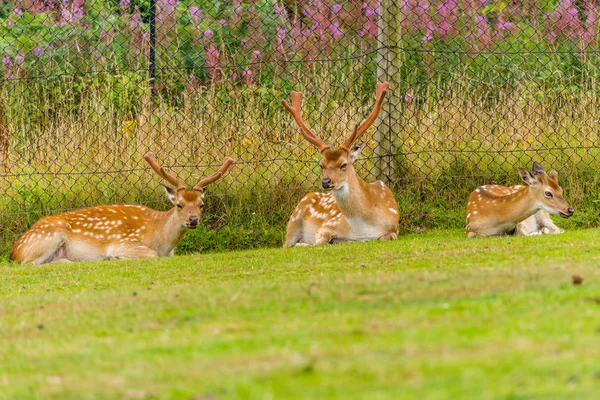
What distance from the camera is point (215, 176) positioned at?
9766mm

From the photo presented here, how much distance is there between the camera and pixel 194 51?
39.9 ft

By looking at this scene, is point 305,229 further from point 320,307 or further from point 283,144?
point 320,307

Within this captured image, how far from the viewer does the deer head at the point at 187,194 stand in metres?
9.70

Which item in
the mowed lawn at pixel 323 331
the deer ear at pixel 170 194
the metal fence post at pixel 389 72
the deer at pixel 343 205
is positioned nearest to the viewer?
the mowed lawn at pixel 323 331

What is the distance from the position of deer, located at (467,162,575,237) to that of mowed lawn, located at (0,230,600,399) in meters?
1.88

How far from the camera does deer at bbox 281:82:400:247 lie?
31.7ft

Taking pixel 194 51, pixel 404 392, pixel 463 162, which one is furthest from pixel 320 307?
pixel 194 51

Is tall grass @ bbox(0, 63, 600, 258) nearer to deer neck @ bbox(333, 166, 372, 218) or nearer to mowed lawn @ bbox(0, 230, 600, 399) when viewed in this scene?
deer neck @ bbox(333, 166, 372, 218)

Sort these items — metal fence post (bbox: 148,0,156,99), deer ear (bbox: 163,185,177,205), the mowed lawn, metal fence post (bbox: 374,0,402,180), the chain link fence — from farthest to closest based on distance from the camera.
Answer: metal fence post (bbox: 148,0,156,99) → the chain link fence → metal fence post (bbox: 374,0,402,180) → deer ear (bbox: 163,185,177,205) → the mowed lawn

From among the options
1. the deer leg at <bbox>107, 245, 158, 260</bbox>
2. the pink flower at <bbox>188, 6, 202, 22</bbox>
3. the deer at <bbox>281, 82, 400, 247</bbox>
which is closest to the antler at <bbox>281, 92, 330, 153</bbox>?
the deer at <bbox>281, 82, 400, 247</bbox>

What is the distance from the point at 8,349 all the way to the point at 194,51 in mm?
7808

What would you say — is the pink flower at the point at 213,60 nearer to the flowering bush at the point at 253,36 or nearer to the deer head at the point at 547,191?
the flowering bush at the point at 253,36

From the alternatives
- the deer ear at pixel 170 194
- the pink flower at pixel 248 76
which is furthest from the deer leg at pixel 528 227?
the pink flower at pixel 248 76

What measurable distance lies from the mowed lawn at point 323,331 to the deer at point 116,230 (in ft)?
7.01
